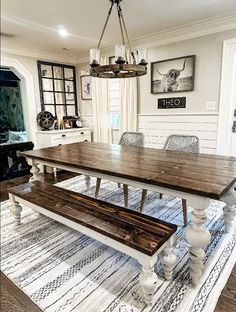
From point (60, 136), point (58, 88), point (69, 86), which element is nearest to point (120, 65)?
point (60, 136)

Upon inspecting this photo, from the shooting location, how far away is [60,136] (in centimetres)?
424

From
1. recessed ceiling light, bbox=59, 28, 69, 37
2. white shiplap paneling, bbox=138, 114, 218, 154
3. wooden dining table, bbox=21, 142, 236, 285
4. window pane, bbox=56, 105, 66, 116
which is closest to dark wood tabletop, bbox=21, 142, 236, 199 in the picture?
wooden dining table, bbox=21, 142, 236, 285

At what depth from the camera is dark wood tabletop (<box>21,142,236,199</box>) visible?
139 centimetres

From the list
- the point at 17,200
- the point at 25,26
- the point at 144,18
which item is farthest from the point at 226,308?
the point at 25,26

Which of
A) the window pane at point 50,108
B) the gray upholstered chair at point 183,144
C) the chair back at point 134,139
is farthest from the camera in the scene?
the window pane at point 50,108

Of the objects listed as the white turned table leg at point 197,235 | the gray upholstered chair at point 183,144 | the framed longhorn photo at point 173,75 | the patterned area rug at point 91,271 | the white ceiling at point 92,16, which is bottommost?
the patterned area rug at point 91,271

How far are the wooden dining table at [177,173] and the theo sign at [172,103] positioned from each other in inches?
56.0

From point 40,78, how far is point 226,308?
4.44m

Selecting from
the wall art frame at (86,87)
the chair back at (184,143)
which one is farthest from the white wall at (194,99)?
the wall art frame at (86,87)

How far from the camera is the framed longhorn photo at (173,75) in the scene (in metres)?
3.34

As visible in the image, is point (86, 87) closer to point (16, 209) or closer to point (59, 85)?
point (59, 85)

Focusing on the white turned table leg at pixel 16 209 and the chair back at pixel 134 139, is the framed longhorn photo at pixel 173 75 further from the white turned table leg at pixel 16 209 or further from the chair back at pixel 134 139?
the white turned table leg at pixel 16 209

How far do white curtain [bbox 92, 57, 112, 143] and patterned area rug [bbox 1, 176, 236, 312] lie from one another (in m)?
2.53

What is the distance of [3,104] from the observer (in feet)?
16.8
